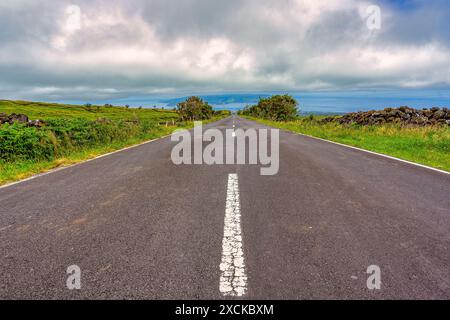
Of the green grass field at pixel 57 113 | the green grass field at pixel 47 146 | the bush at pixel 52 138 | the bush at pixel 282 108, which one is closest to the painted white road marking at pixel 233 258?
the green grass field at pixel 47 146

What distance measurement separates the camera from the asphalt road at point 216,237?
92.7 inches

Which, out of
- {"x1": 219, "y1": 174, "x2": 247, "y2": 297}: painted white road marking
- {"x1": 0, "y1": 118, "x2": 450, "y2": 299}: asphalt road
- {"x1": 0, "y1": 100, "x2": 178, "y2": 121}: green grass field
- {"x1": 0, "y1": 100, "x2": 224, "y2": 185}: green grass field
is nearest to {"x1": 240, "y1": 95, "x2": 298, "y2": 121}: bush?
{"x1": 0, "y1": 100, "x2": 178, "y2": 121}: green grass field

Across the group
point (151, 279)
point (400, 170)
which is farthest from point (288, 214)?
point (400, 170)

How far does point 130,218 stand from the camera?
3908mm

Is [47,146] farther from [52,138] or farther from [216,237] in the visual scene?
[216,237]

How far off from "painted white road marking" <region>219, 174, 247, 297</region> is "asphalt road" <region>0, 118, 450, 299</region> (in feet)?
0.20

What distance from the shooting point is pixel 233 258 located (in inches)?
109

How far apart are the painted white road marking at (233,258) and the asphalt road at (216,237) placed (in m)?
0.06

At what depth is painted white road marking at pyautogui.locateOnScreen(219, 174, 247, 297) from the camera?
231 cm

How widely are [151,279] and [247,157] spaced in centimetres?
689

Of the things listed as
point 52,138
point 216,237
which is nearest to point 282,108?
point 52,138

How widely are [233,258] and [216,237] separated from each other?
0.52 metres

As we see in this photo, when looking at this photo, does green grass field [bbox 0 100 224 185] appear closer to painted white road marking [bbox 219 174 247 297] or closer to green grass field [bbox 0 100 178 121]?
painted white road marking [bbox 219 174 247 297]

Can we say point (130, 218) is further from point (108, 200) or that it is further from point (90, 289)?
point (90, 289)
